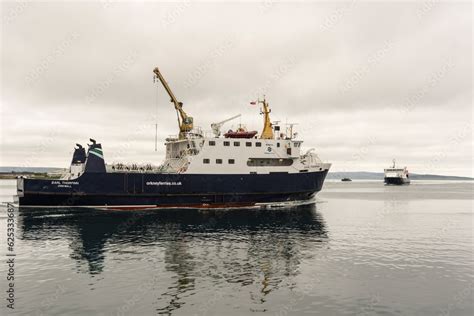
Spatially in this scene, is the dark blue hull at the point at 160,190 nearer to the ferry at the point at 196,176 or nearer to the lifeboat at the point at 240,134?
the ferry at the point at 196,176

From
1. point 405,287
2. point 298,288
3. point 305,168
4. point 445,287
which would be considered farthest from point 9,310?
point 305,168

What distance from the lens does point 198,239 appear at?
78.2ft

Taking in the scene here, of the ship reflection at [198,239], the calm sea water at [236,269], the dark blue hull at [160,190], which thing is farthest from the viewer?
the dark blue hull at [160,190]

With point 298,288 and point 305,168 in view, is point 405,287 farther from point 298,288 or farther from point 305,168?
point 305,168

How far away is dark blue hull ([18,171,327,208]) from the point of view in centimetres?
3681

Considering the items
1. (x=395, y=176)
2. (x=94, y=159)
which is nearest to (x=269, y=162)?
(x=94, y=159)

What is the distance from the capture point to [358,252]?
20.8 meters

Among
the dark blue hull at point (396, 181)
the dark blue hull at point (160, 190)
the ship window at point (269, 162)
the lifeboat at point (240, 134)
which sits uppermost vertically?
the lifeboat at point (240, 134)

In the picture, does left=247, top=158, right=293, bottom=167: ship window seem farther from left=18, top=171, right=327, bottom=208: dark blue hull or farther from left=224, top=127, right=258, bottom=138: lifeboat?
left=224, top=127, right=258, bottom=138: lifeboat

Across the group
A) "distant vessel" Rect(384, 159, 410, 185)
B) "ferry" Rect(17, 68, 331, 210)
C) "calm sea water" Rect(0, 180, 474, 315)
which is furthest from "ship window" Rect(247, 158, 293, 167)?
"distant vessel" Rect(384, 159, 410, 185)

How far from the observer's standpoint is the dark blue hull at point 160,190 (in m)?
36.8

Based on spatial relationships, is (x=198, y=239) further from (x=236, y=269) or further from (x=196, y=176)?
(x=196, y=176)

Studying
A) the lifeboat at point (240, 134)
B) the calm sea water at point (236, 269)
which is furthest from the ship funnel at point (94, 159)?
the lifeboat at point (240, 134)

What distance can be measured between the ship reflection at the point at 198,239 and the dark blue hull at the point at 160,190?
1379mm
